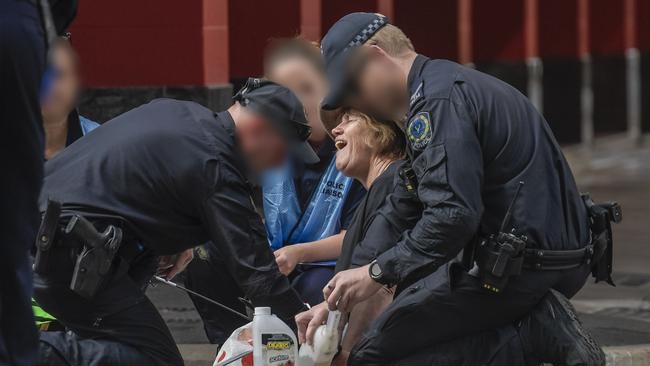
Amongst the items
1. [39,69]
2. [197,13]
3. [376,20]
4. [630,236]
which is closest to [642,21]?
[630,236]

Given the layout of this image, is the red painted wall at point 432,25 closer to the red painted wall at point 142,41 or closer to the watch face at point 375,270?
the red painted wall at point 142,41

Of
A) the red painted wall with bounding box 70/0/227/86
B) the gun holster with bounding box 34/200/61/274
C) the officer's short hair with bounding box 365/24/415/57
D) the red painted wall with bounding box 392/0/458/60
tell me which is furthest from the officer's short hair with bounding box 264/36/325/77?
the red painted wall with bounding box 392/0/458/60

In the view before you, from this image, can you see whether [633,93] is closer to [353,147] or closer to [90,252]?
[353,147]

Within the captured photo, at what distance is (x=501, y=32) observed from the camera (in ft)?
50.6

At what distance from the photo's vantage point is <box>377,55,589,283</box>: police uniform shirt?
427cm

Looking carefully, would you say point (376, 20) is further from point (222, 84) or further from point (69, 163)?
point (222, 84)

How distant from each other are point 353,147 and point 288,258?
0.52m

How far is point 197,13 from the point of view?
27.6ft

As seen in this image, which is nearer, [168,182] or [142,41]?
[168,182]

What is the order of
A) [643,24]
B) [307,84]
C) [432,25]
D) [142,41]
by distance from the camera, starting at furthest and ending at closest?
[643,24] < [432,25] < [142,41] < [307,84]

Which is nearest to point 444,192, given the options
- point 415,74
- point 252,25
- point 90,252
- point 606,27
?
point 415,74

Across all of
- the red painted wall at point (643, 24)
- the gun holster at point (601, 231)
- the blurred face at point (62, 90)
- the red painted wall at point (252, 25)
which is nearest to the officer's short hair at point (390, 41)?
the gun holster at point (601, 231)

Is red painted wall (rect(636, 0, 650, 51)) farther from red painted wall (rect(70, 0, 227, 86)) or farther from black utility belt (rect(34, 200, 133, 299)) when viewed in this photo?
black utility belt (rect(34, 200, 133, 299))

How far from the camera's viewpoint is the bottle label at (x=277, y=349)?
4.64 metres
